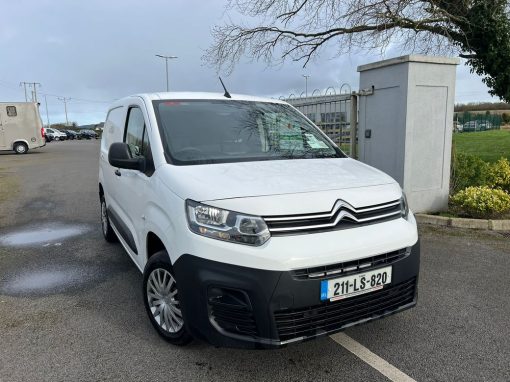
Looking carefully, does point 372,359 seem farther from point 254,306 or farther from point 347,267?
point 254,306

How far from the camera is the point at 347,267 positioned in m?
2.70

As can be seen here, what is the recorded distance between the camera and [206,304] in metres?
2.66

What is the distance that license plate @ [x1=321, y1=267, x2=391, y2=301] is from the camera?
8.65 feet

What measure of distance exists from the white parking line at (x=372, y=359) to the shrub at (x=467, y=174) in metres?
5.66

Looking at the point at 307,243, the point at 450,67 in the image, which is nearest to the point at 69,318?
the point at 307,243

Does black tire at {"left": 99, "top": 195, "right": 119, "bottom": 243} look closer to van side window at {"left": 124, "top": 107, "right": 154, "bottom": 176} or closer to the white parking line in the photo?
van side window at {"left": 124, "top": 107, "right": 154, "bottom": 176}

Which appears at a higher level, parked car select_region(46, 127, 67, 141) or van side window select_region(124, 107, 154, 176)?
van side window select_region(124, 107, 154, 176)

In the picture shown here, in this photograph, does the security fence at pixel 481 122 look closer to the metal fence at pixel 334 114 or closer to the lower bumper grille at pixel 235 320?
the metal fence at pixel 334 114

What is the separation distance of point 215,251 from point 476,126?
65108 millimetres

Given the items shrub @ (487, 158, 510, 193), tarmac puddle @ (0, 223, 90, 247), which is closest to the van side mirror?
tarmac puddle @ (0, 223, 90, 247)

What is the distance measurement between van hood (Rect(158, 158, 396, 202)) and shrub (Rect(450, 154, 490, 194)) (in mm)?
5366

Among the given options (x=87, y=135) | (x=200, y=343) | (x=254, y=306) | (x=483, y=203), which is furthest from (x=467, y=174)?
(x=87, y=135)

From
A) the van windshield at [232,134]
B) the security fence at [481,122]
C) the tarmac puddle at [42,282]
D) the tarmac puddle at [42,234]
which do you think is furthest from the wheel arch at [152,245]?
the security fence at [481,122]

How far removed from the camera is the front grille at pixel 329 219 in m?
2.66
